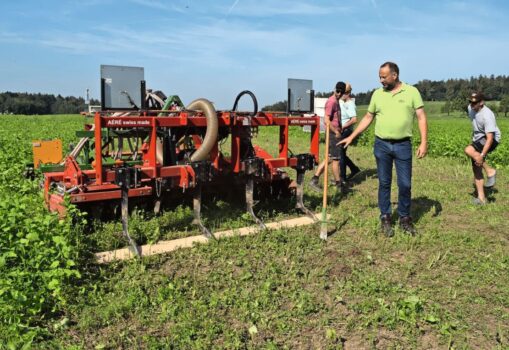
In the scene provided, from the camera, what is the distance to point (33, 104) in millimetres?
92125

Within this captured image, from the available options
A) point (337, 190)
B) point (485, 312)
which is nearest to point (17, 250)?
point (485, 312)

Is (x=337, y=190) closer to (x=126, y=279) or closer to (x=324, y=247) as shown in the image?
(x=324, y=247)

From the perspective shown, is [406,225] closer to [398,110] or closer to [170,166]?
[398,110]

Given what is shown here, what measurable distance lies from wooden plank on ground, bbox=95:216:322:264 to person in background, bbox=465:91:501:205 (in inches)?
131

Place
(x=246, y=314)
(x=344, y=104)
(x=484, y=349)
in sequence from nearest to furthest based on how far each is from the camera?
1. (x=484, y=349)
2. (x=246, y=314)
3. (x=344, y=104)

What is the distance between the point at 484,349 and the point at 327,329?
1135mm

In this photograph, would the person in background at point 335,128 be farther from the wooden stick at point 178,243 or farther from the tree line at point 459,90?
the tree line at point 459,90

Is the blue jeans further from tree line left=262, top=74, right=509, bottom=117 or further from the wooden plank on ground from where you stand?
tree line left=262, top=74, right=509, bottom=117

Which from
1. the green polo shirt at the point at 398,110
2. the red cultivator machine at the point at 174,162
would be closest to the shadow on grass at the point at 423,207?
the green polo shirt at the point at 398,110

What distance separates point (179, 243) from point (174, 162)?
1.55 meters

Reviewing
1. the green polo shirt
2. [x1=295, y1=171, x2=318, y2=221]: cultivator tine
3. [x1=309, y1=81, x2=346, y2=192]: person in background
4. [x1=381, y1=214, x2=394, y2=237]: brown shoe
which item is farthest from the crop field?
[x1=309, y1=81, x2=346, y2=192]: person in background

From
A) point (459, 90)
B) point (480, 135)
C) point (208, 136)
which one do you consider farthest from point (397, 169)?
point (459, 90)

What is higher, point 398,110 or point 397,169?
point 398,110

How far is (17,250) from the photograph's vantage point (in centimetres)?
414
